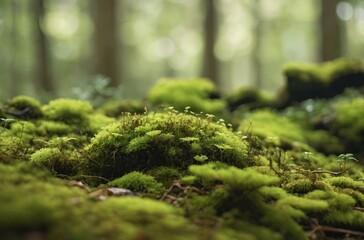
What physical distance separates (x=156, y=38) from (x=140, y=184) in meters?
31.8

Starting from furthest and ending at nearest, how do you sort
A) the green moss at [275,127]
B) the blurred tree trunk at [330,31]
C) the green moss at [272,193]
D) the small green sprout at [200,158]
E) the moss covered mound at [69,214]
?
the blurred tree trunk at [330,31] < the green moss at [275,127] < the small green sprout at [200,158] < the green moss at [272,193] < the moss covered mound at [69,214]

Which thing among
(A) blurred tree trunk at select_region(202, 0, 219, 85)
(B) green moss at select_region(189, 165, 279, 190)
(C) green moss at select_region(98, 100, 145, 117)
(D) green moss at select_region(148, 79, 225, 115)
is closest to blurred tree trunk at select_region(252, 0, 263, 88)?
(A) blurred tree trunk at select_region(202, 0, 219, 85)

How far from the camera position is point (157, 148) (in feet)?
10.3

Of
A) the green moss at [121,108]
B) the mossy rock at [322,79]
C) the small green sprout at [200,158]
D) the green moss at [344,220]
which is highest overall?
the mossy rock at [322,79]

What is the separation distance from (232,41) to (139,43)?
8368 millimetres

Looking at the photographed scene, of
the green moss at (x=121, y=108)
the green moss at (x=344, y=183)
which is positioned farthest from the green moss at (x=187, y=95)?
the green moss at (x=344, y=183)

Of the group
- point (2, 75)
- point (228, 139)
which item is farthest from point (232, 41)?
point (228, 139)

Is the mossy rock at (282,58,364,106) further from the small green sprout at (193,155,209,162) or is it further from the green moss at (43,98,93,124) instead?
the small green sprout at (193,155,209,162)

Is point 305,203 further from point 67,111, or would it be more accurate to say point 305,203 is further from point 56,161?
point 67,111

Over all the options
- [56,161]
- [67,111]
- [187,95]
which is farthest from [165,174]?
[187,95]

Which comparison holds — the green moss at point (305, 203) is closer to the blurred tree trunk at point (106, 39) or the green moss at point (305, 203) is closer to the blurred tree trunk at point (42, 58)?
the blurred tree trunk at point (106, 39)

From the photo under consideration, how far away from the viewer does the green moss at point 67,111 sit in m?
4.50

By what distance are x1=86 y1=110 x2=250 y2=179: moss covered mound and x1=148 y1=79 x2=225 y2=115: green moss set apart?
282cm

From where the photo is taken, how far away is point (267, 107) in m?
7.63
